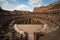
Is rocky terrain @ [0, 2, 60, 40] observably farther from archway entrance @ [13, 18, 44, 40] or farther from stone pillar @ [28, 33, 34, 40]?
stone pillar @ [28, 33, 34, 40]

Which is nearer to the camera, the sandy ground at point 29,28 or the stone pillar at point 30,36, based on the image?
the stone pillar at point 30,36

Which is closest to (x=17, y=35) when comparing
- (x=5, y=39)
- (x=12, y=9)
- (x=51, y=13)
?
(x=5, y=39)

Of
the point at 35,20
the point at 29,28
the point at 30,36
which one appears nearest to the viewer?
the point at 30,36

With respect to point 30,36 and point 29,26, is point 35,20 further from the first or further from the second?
point 30,36

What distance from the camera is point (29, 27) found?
257 inches

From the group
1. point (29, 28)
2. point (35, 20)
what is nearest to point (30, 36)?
point (29, 28)

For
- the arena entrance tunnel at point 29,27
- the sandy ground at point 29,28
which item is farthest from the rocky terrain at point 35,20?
the sandy ground at point 29,28

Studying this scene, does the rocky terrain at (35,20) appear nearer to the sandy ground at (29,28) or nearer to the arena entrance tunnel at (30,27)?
the arena entrance tunnel at (30,27)

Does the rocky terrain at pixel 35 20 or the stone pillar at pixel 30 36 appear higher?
the rocky terrain at pixel 35 20

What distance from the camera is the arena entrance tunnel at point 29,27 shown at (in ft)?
20.8

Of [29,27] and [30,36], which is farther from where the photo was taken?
[29,27]

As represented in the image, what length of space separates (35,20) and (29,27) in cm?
35

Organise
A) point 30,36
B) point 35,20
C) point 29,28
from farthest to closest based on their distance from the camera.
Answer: point 35,20 < point 29,28 < point 30,36

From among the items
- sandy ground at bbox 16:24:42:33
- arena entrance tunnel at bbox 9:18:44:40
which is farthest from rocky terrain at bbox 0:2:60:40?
sandy ground at bbox 16:24:42:33
